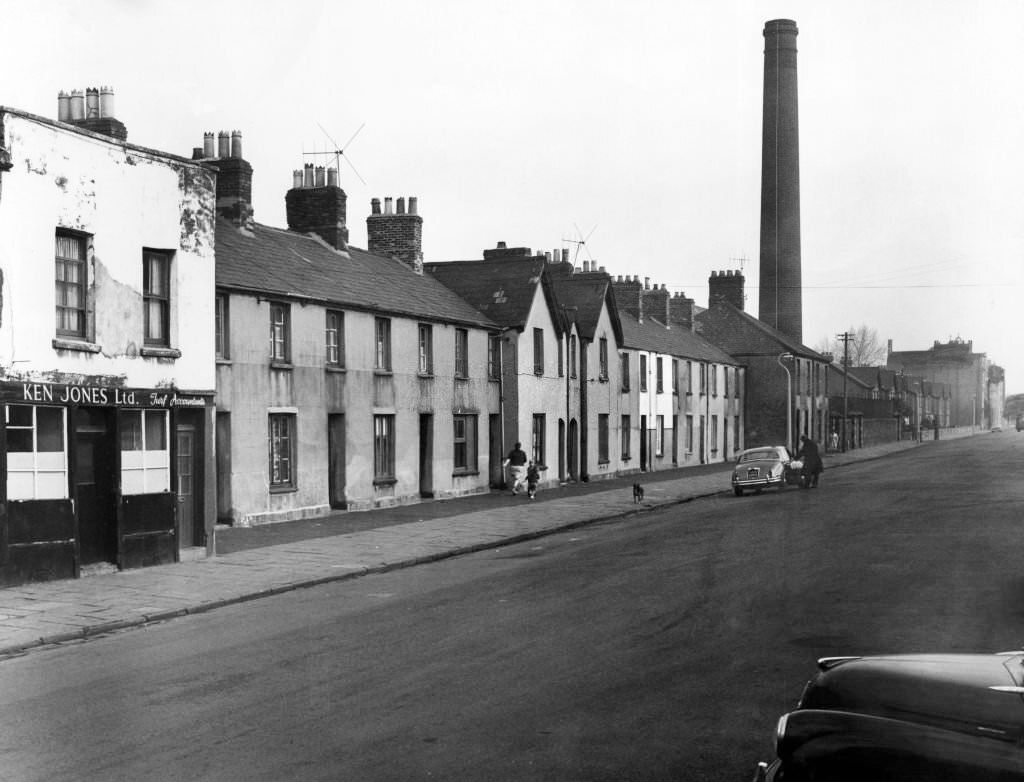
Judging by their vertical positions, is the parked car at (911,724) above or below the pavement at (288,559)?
above

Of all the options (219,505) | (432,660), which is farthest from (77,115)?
(432,660)

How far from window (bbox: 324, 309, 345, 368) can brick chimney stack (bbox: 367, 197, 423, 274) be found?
9.44 meters

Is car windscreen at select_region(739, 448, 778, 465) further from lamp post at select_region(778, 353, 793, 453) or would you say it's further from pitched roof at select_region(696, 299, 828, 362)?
pitched roof at select_region(696, 299, 828, 362)

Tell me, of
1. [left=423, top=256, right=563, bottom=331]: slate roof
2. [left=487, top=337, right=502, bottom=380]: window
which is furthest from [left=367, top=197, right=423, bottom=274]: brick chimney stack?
[left=487, top=337, right=502, bottom=380]: window

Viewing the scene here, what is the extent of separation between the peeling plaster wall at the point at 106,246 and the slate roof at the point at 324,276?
444cm

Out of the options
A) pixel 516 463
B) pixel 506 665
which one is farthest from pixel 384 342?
pixel 506 665

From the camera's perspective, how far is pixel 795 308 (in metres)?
72.1

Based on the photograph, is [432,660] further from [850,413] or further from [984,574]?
[850,413]

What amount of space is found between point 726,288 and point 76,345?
193 feet

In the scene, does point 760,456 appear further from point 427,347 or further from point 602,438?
point 427,347

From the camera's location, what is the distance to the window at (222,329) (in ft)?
77.6

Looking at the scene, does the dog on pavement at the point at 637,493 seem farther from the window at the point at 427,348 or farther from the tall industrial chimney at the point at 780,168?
the tall industrial chimney at the point at 780,168

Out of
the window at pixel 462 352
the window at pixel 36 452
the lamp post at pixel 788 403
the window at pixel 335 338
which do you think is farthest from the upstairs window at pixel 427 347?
the lamp post at pixel 788 403

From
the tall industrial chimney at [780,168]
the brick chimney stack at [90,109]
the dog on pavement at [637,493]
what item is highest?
the tall industrial chimney at [780,168]
